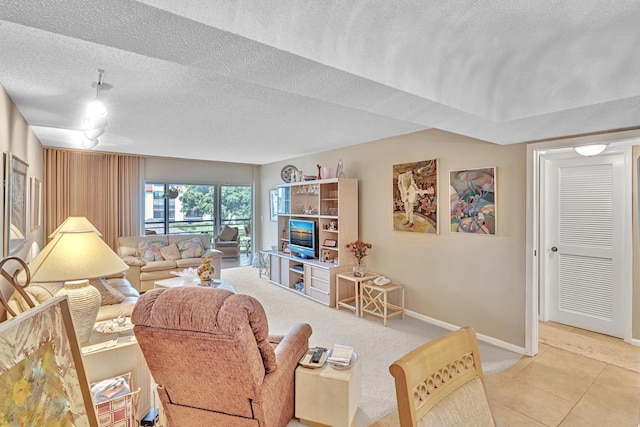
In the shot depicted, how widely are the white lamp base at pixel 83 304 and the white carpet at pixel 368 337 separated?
4.76ft

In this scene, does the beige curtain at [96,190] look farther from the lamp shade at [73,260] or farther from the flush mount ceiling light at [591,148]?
the flush mount ceiling light at [591,148]

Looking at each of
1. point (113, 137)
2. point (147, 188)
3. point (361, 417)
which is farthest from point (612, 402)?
point (147, 188)

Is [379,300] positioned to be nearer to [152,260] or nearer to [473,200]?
[473,200]

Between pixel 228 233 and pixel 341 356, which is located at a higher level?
pixel 228 233

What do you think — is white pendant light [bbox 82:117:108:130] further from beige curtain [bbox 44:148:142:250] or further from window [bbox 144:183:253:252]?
window [bbox 144:183:253:252]

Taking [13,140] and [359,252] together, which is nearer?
[13,140]

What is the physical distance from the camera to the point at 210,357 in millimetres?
1594

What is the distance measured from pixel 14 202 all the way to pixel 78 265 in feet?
5.15

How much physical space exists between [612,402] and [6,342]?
343 cm

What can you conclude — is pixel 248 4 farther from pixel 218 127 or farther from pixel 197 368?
pixel 218 127

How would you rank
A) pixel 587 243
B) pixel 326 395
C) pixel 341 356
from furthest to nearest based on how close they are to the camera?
pixel 587 243
pixel 341 356
pixel 326 395

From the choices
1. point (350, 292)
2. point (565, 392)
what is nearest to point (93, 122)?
point (350, 292)

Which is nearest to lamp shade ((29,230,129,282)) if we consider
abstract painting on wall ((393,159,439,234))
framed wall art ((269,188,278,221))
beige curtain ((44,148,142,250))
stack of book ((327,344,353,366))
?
stack of book ((327,344,353,366))

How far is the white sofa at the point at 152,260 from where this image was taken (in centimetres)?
520
